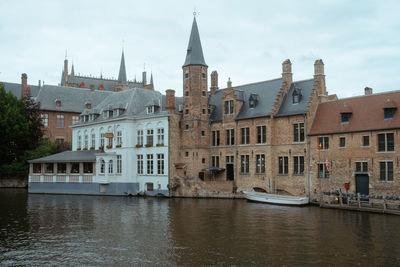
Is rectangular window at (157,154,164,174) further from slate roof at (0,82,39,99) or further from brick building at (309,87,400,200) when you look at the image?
slate roof at (0,82,39,99)

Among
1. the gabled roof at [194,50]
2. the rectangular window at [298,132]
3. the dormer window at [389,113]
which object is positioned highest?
the gabled roof at [194,50]

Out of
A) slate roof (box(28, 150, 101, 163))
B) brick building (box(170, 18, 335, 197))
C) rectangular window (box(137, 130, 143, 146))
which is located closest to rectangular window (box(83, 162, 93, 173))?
slate roof (box(28, 150, 101, 163))

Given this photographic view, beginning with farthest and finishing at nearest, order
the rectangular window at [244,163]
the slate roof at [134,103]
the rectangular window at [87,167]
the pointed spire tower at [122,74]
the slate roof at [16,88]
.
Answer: the pointed spire tower at [122,74], the slate roof at [16,88], the rectangular window at [87,167], the slate roof at [134,103], the rectangular window at [244,163]

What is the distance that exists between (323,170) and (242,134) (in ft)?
32.6

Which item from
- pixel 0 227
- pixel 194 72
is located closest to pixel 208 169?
pixel 194 72

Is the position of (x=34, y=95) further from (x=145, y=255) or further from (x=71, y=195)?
(x=145, y=255)

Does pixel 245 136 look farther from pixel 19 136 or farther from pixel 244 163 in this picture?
pixel 19 136

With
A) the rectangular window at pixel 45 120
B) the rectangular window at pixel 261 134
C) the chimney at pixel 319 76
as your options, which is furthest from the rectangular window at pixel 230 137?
the rectangular window at pixel 45 120

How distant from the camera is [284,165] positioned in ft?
133

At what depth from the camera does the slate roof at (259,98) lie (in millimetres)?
42766

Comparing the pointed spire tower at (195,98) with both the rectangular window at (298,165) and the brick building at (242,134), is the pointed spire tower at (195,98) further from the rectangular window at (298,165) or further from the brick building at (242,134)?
the rectangular window at (298,165)

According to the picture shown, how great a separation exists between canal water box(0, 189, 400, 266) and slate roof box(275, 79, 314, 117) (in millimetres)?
10011

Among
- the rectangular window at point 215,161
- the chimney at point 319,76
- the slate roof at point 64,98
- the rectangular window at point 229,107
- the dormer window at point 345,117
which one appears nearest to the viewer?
the dormer window at point 345,117

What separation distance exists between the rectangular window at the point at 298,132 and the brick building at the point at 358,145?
1.08 metres
